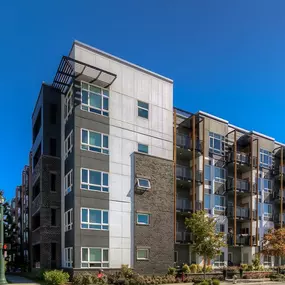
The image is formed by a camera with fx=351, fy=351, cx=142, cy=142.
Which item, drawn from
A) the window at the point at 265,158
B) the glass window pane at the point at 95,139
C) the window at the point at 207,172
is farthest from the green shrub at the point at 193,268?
the window at the point at 265,158

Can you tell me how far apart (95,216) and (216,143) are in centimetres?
1800

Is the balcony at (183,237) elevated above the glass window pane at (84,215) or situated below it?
below

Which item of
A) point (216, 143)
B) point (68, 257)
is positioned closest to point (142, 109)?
point (216, 143)

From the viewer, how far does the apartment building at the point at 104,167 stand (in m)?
27.2

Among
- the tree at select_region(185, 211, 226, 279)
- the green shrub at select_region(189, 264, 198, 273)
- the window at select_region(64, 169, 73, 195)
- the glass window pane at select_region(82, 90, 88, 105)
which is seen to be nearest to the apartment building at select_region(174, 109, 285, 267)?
the green shrub at select_region(189, 264, 198, 273)

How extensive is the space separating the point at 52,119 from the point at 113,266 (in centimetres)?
1403

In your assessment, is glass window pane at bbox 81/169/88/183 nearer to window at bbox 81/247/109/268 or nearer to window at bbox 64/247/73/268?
window at bbox 81/247/109/268

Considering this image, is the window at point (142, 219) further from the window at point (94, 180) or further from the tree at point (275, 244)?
the tree at point (275, 244)

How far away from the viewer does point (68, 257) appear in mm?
27109

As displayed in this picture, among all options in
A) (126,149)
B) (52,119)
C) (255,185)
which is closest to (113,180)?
A: (126,149)

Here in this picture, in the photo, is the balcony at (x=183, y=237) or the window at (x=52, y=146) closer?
the window at (x=52, y=146)

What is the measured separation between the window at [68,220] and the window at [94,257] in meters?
2.27

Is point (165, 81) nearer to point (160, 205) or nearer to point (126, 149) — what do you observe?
point (126, 149)

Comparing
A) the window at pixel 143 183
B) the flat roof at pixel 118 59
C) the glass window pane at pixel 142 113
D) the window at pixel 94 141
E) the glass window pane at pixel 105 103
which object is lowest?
the window at pixel 143 183
